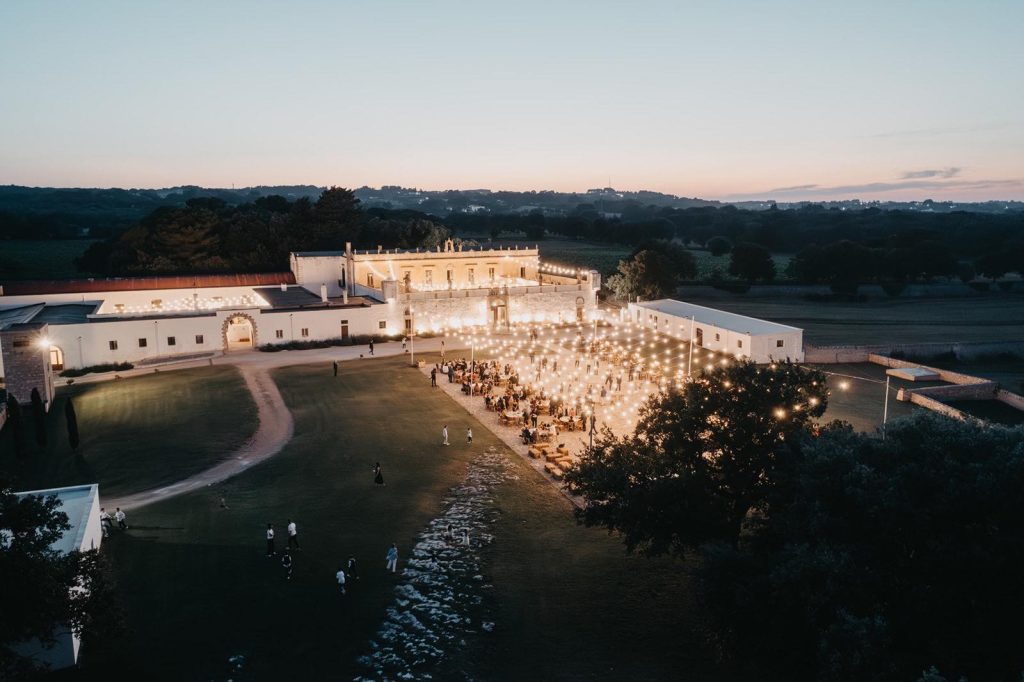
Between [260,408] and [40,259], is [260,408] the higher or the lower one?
the lower one

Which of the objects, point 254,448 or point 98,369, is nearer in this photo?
point 254,448

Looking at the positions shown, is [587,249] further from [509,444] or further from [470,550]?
[470,550]

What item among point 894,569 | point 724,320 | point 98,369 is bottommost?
point 98,369

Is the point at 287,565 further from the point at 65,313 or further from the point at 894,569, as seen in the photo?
the point at 65,313

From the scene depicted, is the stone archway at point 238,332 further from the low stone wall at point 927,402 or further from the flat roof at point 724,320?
the low stone wall at point 927,402

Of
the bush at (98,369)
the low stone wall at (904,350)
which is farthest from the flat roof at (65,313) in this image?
the low stone wall at (904,350)

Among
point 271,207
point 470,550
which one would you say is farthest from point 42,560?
point 271,207

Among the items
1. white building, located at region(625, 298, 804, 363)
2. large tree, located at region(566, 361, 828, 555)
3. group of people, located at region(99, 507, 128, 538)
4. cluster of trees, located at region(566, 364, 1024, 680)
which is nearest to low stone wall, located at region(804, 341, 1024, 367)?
white building, located at region(625, 298, 804, 363)

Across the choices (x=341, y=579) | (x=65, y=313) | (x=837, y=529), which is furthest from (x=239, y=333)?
(x=837, y=529)
